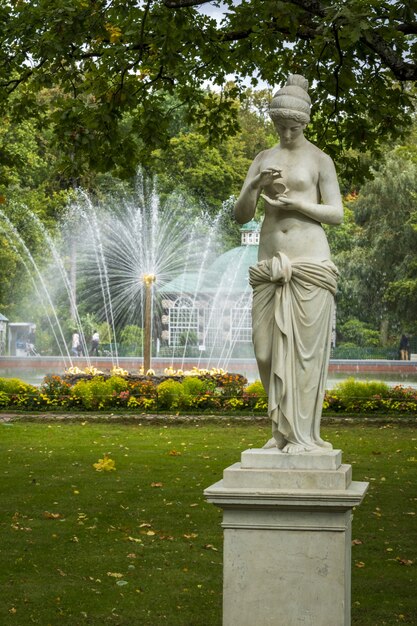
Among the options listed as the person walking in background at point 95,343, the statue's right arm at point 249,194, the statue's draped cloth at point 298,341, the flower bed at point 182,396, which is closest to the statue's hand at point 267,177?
the statue's right arm at point 249,194

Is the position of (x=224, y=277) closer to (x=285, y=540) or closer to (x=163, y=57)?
(x=163, y=57)

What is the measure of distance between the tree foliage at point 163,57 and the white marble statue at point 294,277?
521 cm

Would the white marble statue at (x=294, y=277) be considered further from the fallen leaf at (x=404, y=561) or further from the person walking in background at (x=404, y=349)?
the person walking in background at (x=404, y=349)

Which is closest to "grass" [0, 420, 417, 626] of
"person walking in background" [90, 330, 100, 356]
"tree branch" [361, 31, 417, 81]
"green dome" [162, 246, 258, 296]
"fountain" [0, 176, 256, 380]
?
"tree branch" [361, 31, 417, 81]

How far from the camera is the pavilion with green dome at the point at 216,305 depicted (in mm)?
47156

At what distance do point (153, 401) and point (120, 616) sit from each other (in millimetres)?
13747

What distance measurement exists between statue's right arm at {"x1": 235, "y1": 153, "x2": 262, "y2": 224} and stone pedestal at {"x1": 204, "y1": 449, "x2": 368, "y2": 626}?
4.72 feet

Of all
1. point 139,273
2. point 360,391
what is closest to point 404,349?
point 139,273

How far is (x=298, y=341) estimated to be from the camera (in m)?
6.48

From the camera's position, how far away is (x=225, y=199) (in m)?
48.5

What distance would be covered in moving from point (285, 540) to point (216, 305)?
1708 inches

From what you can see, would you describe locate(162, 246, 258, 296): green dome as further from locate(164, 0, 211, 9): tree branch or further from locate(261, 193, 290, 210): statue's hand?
locate(261, 193, 290, 210): statue's hand

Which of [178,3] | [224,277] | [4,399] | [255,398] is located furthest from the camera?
[224,277]

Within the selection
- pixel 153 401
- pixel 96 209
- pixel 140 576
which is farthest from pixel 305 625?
pixel 96 209
